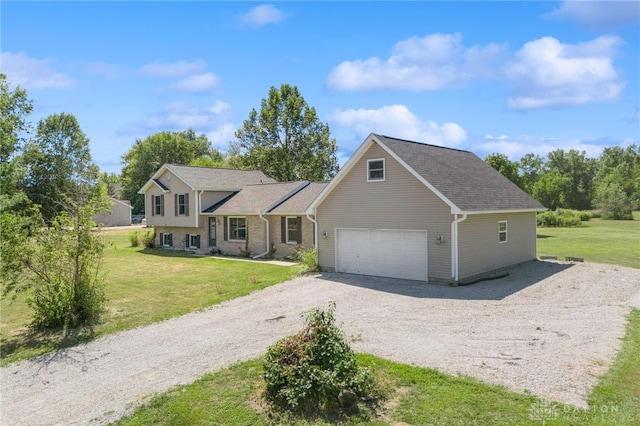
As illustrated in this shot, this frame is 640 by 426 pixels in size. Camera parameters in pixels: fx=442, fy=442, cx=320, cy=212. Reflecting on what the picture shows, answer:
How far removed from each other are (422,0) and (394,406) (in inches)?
527

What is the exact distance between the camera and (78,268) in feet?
40.3

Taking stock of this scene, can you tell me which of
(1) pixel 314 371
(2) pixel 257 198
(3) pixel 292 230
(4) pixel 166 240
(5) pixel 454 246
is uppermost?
(2) pixel 257 198

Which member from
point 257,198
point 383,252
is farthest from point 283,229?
point 383,252

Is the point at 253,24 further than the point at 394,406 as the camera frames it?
Yes

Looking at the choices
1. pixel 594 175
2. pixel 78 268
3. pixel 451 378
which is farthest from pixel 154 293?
pixel 594 175

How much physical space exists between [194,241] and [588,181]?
7267 cm

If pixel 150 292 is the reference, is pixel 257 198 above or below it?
above

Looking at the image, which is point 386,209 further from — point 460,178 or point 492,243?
point 492,243

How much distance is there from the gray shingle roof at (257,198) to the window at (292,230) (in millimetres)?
1648

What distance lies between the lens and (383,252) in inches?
701

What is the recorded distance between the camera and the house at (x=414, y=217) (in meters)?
16.1

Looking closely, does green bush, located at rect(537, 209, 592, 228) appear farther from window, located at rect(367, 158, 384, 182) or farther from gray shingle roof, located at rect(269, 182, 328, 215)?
window, located at rect(367, 158, 384, 182)

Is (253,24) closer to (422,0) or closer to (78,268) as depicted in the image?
(422,0)

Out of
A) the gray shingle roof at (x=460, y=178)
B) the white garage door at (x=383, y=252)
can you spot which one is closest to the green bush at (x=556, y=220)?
the gray shingle roof at (x=460, y=178)
